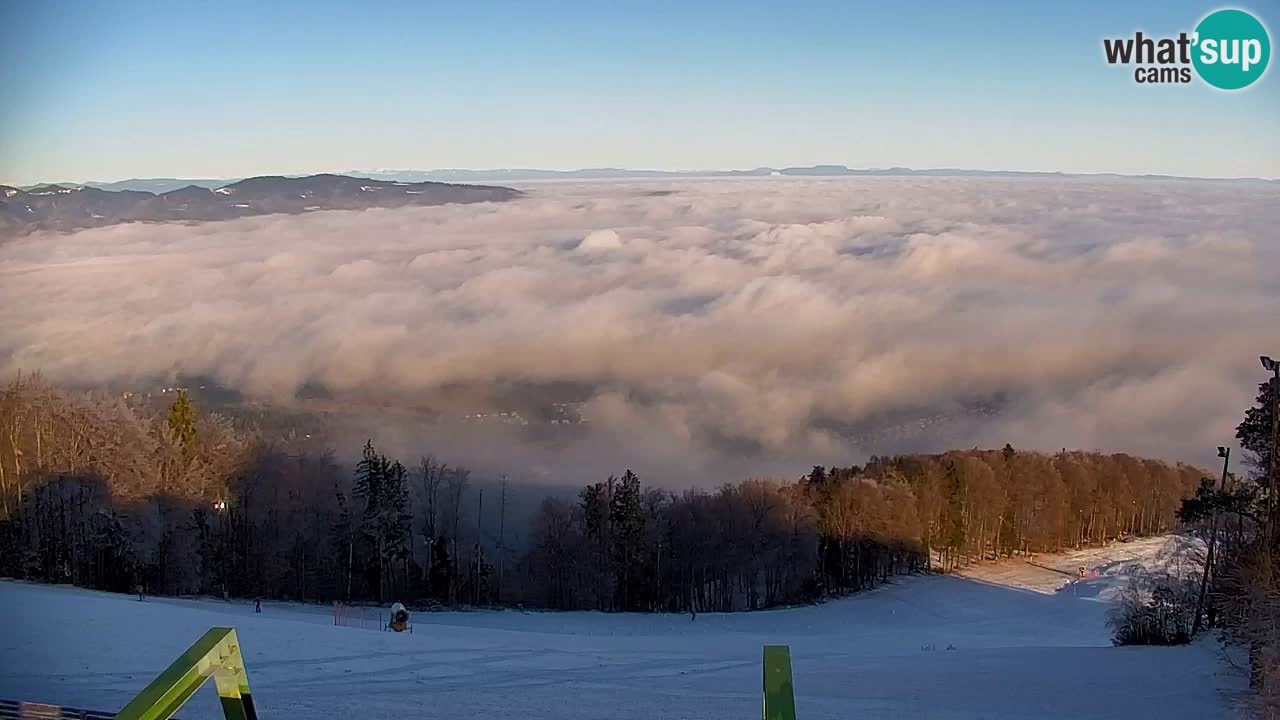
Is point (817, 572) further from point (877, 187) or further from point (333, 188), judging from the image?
point (333, 188)

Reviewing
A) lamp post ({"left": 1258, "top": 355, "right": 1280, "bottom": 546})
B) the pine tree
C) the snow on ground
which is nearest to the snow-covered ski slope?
lamp post ({"left": 1258, "top": 355, "right": 1280, "bottom": 546})

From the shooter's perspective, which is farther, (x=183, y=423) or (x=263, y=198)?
(x=263, y=198)

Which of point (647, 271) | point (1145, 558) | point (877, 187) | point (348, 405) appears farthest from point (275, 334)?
point (1145, 558)

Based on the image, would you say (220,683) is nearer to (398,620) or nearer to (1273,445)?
(1273,445)

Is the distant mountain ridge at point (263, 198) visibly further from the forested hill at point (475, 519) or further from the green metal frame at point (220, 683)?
the green metal frame at point (220, 683)

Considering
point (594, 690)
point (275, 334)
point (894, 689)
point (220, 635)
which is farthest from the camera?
point (275, 334)

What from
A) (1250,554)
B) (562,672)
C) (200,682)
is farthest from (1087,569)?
(200,682)
